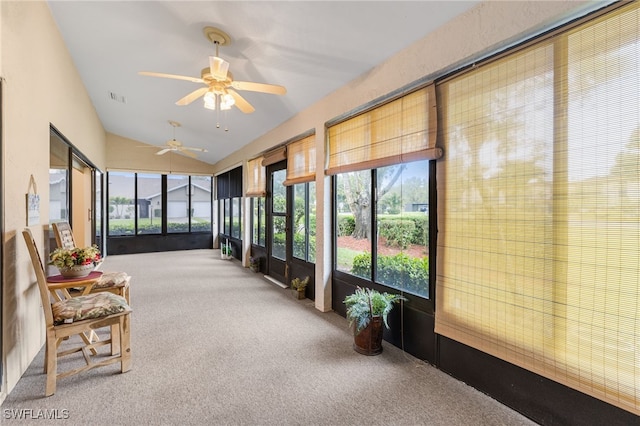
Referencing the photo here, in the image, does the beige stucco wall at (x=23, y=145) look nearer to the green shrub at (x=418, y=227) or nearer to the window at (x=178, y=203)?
the green shrub at (x=418, y=227)

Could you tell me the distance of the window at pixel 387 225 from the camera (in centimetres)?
271

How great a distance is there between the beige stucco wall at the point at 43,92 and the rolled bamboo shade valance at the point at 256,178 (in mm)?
2393

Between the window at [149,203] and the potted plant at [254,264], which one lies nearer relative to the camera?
the potted plant at [254,264]

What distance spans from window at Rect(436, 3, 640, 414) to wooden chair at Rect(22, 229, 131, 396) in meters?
2.59

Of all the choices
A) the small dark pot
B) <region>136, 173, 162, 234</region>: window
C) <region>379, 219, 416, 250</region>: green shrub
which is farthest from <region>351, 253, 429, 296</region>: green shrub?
<region>136, 173, 162, 234</region>: window

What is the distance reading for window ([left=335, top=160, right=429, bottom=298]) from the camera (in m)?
2.71

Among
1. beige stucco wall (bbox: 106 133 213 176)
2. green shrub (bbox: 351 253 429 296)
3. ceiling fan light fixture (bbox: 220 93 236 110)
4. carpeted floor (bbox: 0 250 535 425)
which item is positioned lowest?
carpeted floor (bbox: 0 250 535 425)

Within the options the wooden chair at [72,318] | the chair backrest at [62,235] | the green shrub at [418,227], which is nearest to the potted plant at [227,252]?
the chair backrest at [62,235]

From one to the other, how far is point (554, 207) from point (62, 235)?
4.46 metres

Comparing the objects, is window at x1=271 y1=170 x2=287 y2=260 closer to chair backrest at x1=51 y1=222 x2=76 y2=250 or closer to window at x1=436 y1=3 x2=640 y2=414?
chair backrest at x1=51 y1=222 x2=76 y2=250

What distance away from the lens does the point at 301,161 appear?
445cm

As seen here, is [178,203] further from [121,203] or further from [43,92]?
[43,92]

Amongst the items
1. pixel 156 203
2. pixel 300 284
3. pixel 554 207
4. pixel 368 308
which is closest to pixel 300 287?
pixel 300 284

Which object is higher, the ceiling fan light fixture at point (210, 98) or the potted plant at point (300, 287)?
the ceiling fan light fixture at point (210, 98)
